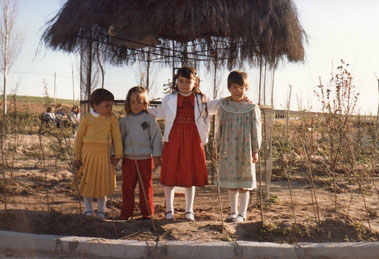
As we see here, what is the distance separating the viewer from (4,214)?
3.84 meters

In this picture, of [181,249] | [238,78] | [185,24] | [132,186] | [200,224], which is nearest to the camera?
[181,249]

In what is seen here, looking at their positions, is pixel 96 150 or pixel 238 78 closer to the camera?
pixel 238 78

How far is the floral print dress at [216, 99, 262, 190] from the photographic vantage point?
414 cm

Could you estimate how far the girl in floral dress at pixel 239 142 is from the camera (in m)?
4.14

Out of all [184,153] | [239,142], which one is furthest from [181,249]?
[239,142]

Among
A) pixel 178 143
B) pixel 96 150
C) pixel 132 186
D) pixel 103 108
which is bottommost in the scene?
pixel 132 186

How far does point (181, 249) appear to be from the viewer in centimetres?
310

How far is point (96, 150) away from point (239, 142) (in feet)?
5.18

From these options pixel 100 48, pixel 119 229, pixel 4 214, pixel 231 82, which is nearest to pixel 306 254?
pixel 119 229

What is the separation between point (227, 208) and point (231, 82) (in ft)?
5.74

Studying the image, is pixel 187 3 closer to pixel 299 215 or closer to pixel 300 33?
pixel 300 33

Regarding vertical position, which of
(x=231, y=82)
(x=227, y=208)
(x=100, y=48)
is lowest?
(x=227, y=208)

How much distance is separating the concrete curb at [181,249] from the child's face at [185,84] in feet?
5.56

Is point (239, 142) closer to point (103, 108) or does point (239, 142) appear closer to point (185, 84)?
point (185, 84)
